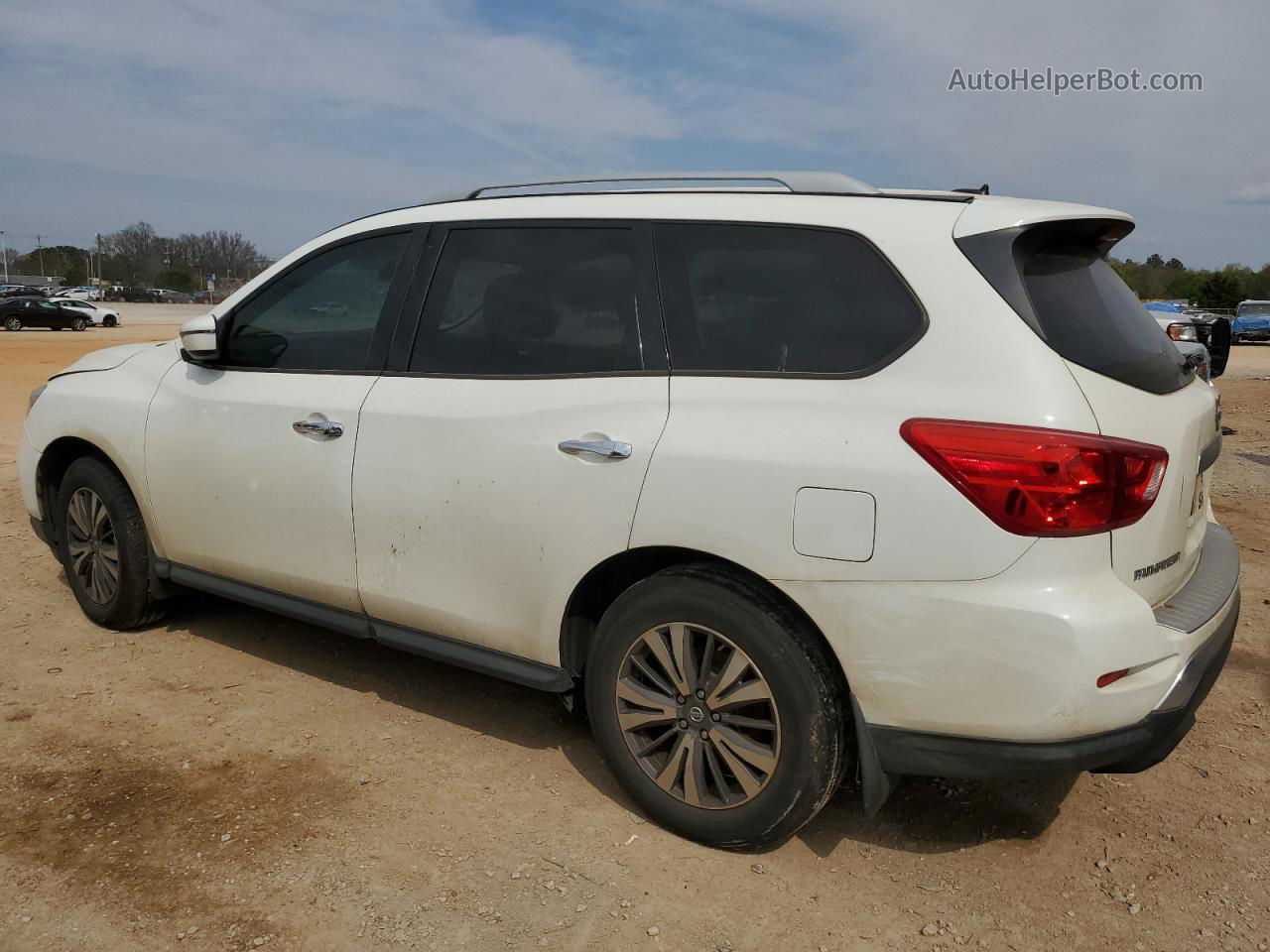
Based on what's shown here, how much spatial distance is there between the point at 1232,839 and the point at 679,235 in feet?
8.11

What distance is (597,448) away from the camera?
10.1ft

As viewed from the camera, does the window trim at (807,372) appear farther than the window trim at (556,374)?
No

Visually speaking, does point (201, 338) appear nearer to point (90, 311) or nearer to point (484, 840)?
point (484, 840)

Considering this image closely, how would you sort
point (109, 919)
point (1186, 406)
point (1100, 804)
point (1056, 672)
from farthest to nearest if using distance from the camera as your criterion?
point (1100, 804), point (1186, 406), point (109, 919), point (1056, 672)

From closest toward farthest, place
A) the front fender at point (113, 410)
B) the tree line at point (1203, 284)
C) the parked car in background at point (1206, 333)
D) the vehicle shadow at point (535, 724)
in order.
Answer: the vehicle shadow at point (535, 724) < the front fender at point (113, 410) < the parked car in background at point (1206, 333) < the tree line at point (1203, 284)

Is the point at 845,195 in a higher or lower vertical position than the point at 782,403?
higher

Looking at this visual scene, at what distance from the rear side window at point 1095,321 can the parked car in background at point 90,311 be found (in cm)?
4109

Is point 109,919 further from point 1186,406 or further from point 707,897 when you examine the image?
point 1186,406

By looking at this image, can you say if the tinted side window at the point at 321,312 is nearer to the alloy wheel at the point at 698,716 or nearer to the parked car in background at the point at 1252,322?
the alloy wheel at the point at 698,716

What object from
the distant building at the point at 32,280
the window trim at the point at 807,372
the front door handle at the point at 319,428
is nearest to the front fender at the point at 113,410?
the front door handle at the point at 319,428

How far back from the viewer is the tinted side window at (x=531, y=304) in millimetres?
3279

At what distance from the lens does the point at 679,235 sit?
3.22 metres

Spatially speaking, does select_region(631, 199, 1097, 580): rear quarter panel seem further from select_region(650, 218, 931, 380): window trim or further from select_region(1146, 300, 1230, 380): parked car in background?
select_region(1146, 300, 1230, 380): parked car in background

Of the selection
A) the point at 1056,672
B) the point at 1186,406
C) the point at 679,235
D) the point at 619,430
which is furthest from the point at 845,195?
the point at 1056,672
